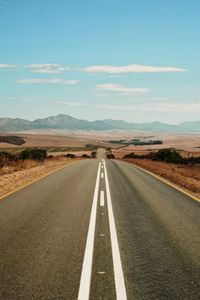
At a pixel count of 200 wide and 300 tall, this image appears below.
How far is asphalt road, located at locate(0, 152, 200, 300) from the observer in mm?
5207

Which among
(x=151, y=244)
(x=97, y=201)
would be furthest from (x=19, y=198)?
(x=151, y=244)

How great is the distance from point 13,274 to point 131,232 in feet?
11.6

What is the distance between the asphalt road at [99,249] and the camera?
521 centimetres

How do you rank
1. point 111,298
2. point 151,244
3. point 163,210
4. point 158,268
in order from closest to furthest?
point 111,298, point 158,268, point 151,244, point 163,210

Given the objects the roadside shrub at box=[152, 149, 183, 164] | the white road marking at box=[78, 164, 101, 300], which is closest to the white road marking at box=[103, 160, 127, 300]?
the white road marking at box=[78, 164, 101, 300]

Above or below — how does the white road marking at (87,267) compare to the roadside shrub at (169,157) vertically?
above

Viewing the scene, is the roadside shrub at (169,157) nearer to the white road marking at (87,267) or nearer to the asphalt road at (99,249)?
the asphalt road at (99,249)

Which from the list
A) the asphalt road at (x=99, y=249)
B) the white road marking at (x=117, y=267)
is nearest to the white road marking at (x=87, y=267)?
the asphalt road at (x=99, y=249)

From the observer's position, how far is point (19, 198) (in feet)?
44.7

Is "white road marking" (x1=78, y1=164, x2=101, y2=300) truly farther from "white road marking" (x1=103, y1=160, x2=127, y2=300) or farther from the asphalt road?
"white road marking" (x1=103, y1=160, x2=127, y2=300)

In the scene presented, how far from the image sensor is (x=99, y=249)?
718cm

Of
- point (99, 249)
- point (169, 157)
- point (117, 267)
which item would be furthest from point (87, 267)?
point (169, 157)

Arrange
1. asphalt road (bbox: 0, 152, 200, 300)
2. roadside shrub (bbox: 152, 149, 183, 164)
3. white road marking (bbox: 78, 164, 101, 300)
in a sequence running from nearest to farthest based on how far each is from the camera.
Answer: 1. white road marking (bbox: 78, 164, 101, 300)
2. asphalt road (bbox: 0, 152, 200, 300)
3. roadside shrub (bbox: 152, 149, 183, 164)

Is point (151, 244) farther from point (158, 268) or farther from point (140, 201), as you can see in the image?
point (140, 201)
